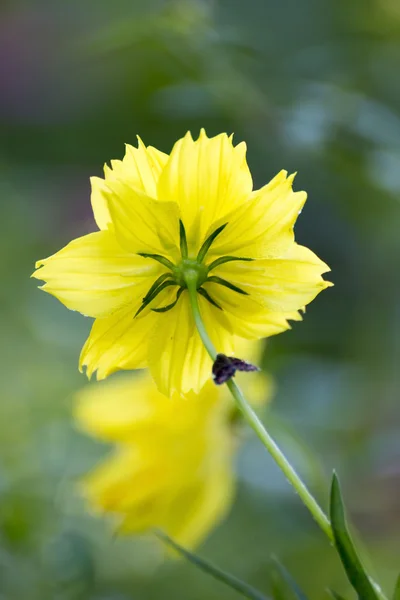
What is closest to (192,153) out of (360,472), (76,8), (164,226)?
(164,226)

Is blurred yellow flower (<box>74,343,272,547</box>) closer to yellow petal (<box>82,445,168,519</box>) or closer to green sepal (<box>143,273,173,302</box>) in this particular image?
yellow petal (<box>82,445,168,519</box>)

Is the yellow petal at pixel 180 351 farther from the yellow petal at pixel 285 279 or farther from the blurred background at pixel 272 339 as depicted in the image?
the blurred background at pixel 272 339

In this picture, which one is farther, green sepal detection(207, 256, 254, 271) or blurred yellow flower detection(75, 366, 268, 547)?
blurred yellow flower detection(75, 366, 268, 547)

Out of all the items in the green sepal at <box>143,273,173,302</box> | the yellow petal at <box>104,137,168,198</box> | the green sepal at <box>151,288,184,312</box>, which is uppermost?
the yellow petal at <box>104,137,168,198</box>

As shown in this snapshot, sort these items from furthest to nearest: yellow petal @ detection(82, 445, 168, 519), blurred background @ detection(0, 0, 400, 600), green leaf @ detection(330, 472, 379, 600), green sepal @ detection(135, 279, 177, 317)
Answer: blurred background @ detection(0, 0, 400, 600)
yellow petal @ detection(82, 445, 168, 519)
green sepal @ detection(135, 279, 177, 317)
green leaf @ detection(330, 472, 379, 600)

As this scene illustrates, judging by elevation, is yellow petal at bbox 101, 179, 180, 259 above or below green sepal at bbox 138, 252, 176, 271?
above

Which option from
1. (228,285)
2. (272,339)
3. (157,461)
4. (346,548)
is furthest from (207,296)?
(272,339)

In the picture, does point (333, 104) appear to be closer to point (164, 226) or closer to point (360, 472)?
point (360, 472)

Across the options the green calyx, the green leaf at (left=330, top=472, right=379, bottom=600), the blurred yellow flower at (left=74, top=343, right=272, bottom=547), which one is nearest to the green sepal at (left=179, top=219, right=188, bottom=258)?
the green calyx

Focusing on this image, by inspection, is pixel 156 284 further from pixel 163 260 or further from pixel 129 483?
pixel 129 483
